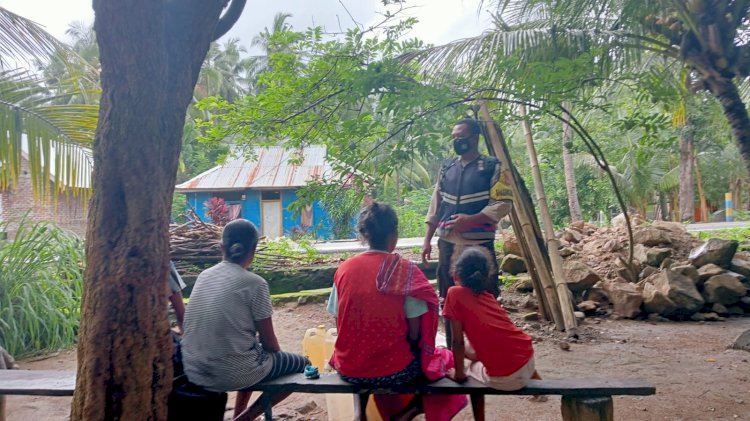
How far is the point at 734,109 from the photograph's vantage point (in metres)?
5.02

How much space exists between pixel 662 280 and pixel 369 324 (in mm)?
5254

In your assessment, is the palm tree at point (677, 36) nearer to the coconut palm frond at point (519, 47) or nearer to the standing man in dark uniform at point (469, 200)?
the coconut palm frond at point (519, 47)

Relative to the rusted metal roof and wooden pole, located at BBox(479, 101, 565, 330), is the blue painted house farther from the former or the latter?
wooden pole, located at BBox(479, 101, 565, 330)

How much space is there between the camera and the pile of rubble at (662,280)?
6359 millimetres

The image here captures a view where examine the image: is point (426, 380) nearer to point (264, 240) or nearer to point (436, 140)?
point (436, 140)

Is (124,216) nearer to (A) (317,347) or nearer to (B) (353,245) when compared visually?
(A) (317,347)

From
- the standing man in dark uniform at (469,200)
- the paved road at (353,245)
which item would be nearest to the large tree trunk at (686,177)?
the paved road at (353,245)

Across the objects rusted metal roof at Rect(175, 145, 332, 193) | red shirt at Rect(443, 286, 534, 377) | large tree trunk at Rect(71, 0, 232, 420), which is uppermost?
rusted metal roof at Rect(175, 145, 332, 193)

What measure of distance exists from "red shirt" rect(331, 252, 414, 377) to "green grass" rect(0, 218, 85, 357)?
470cm

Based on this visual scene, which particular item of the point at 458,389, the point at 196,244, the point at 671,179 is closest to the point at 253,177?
the point at 196,244

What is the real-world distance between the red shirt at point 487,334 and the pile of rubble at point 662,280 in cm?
423

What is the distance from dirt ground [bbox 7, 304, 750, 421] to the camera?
3672mm

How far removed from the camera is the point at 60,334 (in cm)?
603

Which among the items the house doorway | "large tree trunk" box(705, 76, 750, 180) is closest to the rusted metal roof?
the house doorway
